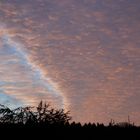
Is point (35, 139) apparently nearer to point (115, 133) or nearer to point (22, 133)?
point (22, 133)

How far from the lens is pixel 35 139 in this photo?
34.4 feet

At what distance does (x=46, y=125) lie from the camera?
37.5 ft

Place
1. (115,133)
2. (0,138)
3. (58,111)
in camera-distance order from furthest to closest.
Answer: (58,111)
(115,133)
(0,138)

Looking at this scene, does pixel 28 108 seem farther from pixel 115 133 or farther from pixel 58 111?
pixel 115 133

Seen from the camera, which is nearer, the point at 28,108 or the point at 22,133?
the point at 22,133

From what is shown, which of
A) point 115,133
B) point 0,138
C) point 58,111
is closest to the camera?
point 0,138

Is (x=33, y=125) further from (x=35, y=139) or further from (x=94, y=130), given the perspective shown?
(x=94, y=130)

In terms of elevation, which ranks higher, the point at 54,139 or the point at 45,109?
the point at 45,109

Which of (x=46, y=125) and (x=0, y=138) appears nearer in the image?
(x=0, y=138)

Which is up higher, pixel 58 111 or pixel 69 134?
pixel 58 111

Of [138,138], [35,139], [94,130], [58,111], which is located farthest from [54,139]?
[58,111]

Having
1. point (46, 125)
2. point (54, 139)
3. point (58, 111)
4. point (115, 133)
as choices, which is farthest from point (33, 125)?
point (58, 111)

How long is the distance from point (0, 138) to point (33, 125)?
48.8 inches

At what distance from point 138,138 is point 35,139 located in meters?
2.90
